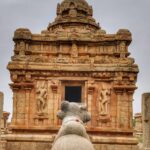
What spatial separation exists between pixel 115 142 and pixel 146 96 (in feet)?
25.0

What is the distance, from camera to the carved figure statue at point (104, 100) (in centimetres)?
1955

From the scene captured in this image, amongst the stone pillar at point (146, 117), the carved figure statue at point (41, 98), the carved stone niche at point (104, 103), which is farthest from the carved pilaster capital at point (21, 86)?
the stone pillar at point (146, 117)

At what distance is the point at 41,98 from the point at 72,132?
582 inches

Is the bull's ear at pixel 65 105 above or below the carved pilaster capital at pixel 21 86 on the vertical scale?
below

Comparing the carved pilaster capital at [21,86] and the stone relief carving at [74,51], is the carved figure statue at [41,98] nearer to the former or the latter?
the carved pilaster capital at [21,86]

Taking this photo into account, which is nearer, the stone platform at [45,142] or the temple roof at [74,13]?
the stone platform at [45,142]

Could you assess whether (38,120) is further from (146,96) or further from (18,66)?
(146,96)

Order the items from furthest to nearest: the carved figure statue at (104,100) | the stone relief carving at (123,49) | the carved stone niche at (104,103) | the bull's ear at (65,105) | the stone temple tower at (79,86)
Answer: the stone relief carving at (123,49) → the carved figure statue at (104,100) → the carved stone niche at (104,103) → the stone temple tower at (79,86) → the bull's ear at (65,105)

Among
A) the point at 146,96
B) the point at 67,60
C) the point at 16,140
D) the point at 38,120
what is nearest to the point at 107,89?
the point at 67,60

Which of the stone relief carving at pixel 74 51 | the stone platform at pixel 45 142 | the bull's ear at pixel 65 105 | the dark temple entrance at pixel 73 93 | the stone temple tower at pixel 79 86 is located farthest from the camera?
the stone relief carving at pixel 74 51

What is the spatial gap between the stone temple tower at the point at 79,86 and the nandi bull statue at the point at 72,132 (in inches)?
524

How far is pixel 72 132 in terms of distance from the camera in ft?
16.1

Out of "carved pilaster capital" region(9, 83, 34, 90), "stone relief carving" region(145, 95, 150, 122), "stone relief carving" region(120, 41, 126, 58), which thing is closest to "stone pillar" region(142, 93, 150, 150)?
"stone relief carving" region(145, 95, 150, 122)

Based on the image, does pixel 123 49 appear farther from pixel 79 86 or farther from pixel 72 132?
pixel 72 132
